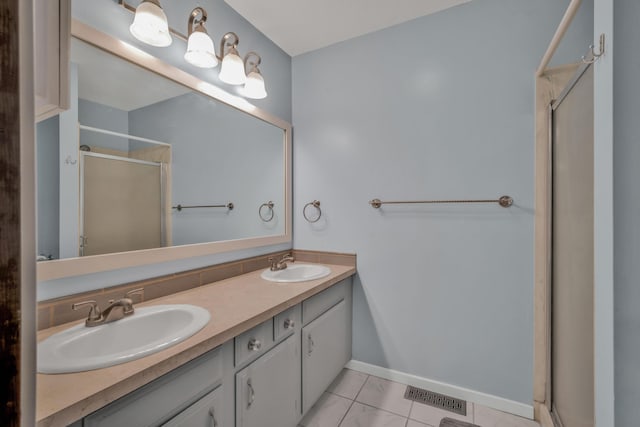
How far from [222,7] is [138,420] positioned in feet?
6.62

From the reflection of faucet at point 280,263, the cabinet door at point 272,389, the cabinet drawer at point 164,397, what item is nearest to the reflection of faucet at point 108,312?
the cabinet drawer at point 164,397

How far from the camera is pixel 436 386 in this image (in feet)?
5.92

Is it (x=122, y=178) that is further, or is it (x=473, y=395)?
(x=473, y=395)

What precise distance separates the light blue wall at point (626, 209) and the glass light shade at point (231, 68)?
1.53m

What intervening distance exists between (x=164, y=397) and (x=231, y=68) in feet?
5.01

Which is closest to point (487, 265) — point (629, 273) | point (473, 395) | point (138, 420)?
point (473, 395)

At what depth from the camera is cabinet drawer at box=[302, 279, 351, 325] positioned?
1.52m

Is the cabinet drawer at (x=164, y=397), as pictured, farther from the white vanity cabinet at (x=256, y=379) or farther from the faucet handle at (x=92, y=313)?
the faucet handle at (x=92, y=313)

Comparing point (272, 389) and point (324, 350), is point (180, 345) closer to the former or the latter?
point (272, 389)

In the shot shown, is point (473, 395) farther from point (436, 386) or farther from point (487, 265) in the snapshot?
point (487, 265)

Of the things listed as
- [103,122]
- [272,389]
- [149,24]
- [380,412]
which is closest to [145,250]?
[103,122]

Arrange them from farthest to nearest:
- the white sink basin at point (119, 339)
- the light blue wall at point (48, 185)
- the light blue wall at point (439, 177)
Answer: the light blue wall at point (439, 177), the light blue wall at point (48, 185), the white sink basin at point (119, 339)

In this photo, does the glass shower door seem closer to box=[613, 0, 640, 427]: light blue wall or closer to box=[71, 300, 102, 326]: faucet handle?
box=[613, 0, 640, 427]: light blue wall

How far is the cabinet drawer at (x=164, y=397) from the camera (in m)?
0.71
